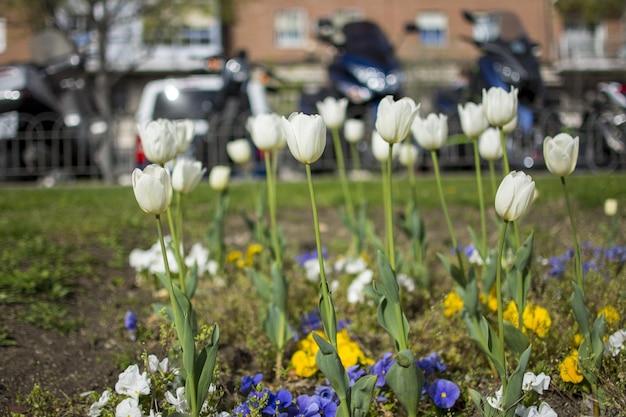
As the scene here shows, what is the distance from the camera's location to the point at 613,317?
2027 mm

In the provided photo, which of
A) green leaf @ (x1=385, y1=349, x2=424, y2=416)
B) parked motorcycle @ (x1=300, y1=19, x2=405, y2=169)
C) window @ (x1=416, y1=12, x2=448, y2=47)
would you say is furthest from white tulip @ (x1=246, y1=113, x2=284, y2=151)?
window @ (x1=416, y1=12, x2=448, y2=47)

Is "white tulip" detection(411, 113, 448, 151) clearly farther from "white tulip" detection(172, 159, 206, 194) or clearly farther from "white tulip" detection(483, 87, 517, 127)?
"white tulip" detection(172, 159, 206, 194)

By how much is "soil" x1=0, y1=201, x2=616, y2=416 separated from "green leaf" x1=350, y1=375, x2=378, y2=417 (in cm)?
62

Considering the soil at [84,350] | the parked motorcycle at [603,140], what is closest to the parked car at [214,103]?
the parked motorcycle at [603,140]

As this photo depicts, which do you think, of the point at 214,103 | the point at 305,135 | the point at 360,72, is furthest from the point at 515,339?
the point at 214,103

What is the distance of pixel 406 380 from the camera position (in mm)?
1584

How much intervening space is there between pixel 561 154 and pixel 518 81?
6.92 metres

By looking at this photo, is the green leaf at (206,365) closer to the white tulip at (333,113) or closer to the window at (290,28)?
the white tulip at (333,113)

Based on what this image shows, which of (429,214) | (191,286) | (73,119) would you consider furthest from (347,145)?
(191,286)

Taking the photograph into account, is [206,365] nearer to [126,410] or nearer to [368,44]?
[126,410]

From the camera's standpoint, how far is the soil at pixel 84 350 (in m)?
2.05

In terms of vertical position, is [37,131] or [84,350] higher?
[37,131]

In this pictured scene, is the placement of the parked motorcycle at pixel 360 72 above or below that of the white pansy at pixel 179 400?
above

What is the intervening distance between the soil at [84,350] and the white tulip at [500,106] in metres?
0.80
